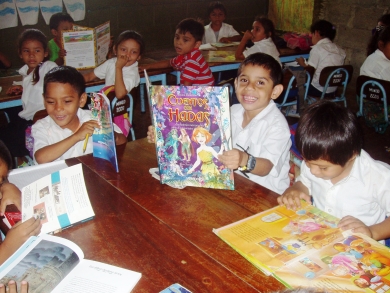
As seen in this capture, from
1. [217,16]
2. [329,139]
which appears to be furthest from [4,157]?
[217,16]

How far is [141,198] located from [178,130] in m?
0.26

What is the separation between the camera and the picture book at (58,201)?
1.15 m

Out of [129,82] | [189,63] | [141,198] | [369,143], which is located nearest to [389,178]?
[141,198]

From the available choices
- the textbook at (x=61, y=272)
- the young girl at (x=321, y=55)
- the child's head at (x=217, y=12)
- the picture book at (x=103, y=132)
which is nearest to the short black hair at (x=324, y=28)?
the young girl at (x=321, y=55)

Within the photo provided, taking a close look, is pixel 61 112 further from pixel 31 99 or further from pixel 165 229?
pixel 31 99

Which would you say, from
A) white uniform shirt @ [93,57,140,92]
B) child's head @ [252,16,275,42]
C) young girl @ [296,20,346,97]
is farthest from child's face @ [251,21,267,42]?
white uniform shirt @ [93,57,140,92]

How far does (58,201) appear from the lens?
1205mm

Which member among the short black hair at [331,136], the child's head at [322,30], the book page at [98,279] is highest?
the child's head at [322,30]

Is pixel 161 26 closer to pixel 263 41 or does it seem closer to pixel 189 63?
pixel 263 41

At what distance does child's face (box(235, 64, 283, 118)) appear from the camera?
1.64 m

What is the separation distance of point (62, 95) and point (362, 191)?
1364 mm

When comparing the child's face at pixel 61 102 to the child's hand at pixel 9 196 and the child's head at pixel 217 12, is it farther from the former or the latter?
the child's head at pixel 217 12

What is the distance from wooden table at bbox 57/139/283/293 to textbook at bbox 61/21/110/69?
2.15m

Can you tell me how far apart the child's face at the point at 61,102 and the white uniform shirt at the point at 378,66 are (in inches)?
128
